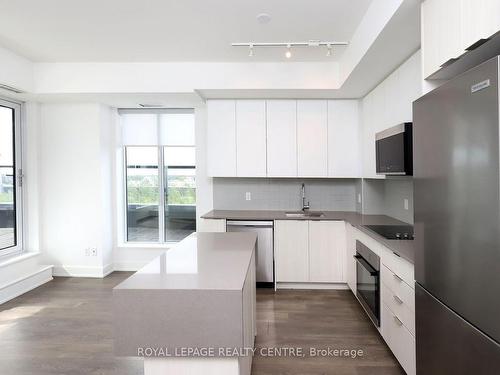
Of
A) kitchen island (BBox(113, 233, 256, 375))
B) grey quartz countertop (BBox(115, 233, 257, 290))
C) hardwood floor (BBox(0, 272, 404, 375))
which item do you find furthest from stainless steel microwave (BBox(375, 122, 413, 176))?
kitchen island (BBox(113, 233, 256, 375))

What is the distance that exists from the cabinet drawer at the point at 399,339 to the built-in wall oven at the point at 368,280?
15cm

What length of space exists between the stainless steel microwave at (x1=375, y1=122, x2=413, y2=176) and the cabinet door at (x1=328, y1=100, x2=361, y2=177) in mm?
1014

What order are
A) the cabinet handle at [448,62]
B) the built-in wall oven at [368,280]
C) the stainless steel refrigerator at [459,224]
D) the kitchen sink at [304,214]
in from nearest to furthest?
the stainless steel refrigerator at [459,224]
the cabinet handle at [448,62]
the built-in wall oven at [368,280]
the kitchen sink at [304,214]

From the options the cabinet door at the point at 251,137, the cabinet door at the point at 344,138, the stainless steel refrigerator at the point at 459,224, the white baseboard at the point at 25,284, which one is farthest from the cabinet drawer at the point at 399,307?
the white baseboard at the point at 25,284

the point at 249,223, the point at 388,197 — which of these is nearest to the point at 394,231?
the point at 388,197

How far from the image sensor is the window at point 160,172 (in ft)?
15.5

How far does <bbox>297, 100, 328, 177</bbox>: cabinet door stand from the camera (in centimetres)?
404

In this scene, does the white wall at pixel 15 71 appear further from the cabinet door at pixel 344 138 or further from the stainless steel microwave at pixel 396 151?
the stainless steel microwave at pixel 396 151

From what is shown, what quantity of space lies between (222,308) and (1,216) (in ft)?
13.5

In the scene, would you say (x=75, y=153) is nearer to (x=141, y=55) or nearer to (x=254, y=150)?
(x=141, y=55)

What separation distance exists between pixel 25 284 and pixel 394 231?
14.2ft

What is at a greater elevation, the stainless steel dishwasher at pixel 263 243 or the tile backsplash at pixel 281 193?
the tile backsplash at pixel 281 193

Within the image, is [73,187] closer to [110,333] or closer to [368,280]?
[110,333]

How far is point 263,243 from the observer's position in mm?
3787
